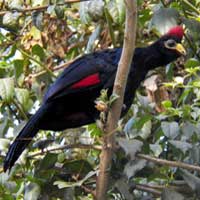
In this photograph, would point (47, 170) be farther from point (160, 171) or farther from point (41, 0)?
point (41, 0)

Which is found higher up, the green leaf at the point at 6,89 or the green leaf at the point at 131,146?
the green leaf at the point at 6,89

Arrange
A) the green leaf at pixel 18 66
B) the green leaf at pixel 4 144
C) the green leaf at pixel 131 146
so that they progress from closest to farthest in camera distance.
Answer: the green leaf at pixel 131 146 → the green leaf at pixel 4 144 → the green leaf at pixel 18 66

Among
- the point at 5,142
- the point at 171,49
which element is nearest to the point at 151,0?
the point at 171,49

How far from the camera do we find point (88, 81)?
274 cm

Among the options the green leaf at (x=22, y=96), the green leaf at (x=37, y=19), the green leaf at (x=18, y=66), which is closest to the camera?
the green leaf at (x=22, y=96)

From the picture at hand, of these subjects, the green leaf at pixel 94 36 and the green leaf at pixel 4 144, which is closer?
the green leaf at pixel 4 144

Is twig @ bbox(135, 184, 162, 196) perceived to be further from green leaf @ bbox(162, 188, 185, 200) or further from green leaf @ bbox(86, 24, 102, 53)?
green leaf @ bbox(86, 24, 102, 53)

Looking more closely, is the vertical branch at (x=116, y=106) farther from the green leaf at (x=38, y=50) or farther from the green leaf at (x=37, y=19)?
the green leaf at (x=38, y=50)

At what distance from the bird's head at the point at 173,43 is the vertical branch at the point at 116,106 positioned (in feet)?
2.39

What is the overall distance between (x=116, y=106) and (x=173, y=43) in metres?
0.84

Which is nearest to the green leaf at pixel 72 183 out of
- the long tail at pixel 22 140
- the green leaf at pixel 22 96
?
the long tail at pixel 22 140

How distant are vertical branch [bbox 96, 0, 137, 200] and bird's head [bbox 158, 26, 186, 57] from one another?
2.39 ft

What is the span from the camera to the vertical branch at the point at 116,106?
216 cm

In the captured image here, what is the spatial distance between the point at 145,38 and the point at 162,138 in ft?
3.47
